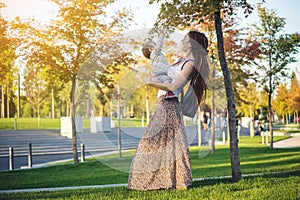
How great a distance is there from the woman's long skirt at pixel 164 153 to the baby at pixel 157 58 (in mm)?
508

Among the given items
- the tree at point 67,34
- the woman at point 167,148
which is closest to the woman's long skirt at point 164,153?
the woman at point 167,148

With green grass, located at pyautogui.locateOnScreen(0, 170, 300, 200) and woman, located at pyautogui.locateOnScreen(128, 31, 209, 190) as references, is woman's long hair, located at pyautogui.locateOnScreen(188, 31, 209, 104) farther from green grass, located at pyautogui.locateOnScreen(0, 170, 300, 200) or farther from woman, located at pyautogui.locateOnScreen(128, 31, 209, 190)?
green grass, located at pyautogui.locateOnScreen(0, 170, 300, 200)

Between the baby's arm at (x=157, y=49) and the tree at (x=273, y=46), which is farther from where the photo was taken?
the tree at (x=273, y=46)

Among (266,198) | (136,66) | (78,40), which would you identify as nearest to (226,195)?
(266,198)

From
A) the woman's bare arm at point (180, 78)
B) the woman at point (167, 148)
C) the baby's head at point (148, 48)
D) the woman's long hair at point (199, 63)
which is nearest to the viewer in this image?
the baby's head at point (148, 48)

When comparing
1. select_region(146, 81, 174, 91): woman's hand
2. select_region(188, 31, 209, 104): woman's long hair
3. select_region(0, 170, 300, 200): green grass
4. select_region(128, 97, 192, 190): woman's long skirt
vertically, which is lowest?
select_region(0, 170, 300, 200): green grass

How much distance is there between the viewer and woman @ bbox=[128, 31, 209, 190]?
5.99 meters

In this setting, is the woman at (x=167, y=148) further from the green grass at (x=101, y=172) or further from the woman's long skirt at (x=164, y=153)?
the green grass at (x=101, y=172)

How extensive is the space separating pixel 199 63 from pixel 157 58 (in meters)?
0.80

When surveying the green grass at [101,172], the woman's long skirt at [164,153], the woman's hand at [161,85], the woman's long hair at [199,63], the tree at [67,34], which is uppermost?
the tree at [67,34]

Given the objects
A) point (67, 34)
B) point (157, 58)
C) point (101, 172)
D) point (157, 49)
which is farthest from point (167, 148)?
point (67, 34)

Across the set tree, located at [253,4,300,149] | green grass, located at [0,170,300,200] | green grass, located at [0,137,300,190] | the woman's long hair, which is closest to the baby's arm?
the woman's long hair

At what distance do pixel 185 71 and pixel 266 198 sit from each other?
206 centimetres

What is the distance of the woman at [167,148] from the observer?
599cm
